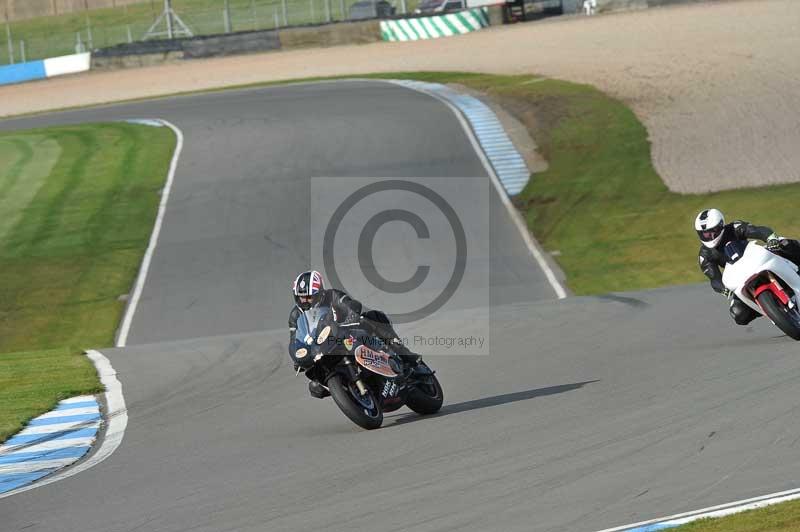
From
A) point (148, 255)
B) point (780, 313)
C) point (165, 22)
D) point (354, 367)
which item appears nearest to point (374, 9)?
A: point (165, 22)

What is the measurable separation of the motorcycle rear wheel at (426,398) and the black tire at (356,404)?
416 mm

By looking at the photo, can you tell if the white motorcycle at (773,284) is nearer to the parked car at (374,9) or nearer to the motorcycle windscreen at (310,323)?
the motorcycle windscreen at (310,323)

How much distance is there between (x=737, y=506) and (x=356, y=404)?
451cm

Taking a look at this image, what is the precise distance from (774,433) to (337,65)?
45.2m

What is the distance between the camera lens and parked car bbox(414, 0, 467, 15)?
59.5m

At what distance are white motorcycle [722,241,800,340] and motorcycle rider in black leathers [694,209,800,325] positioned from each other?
14cm

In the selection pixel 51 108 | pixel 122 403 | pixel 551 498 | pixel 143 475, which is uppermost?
pixel 551 498

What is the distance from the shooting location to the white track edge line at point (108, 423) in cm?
1045

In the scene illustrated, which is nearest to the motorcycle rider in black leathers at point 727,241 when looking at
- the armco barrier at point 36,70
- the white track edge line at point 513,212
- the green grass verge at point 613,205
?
the white track edge line at point 513,212

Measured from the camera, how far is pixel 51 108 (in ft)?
176

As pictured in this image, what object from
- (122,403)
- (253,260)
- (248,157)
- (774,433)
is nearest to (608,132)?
(248,157)

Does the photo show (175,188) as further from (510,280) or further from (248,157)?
(510,280)

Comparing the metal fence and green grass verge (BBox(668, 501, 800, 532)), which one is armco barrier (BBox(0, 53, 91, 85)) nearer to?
the metal fence

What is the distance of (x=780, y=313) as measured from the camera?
13.5m
